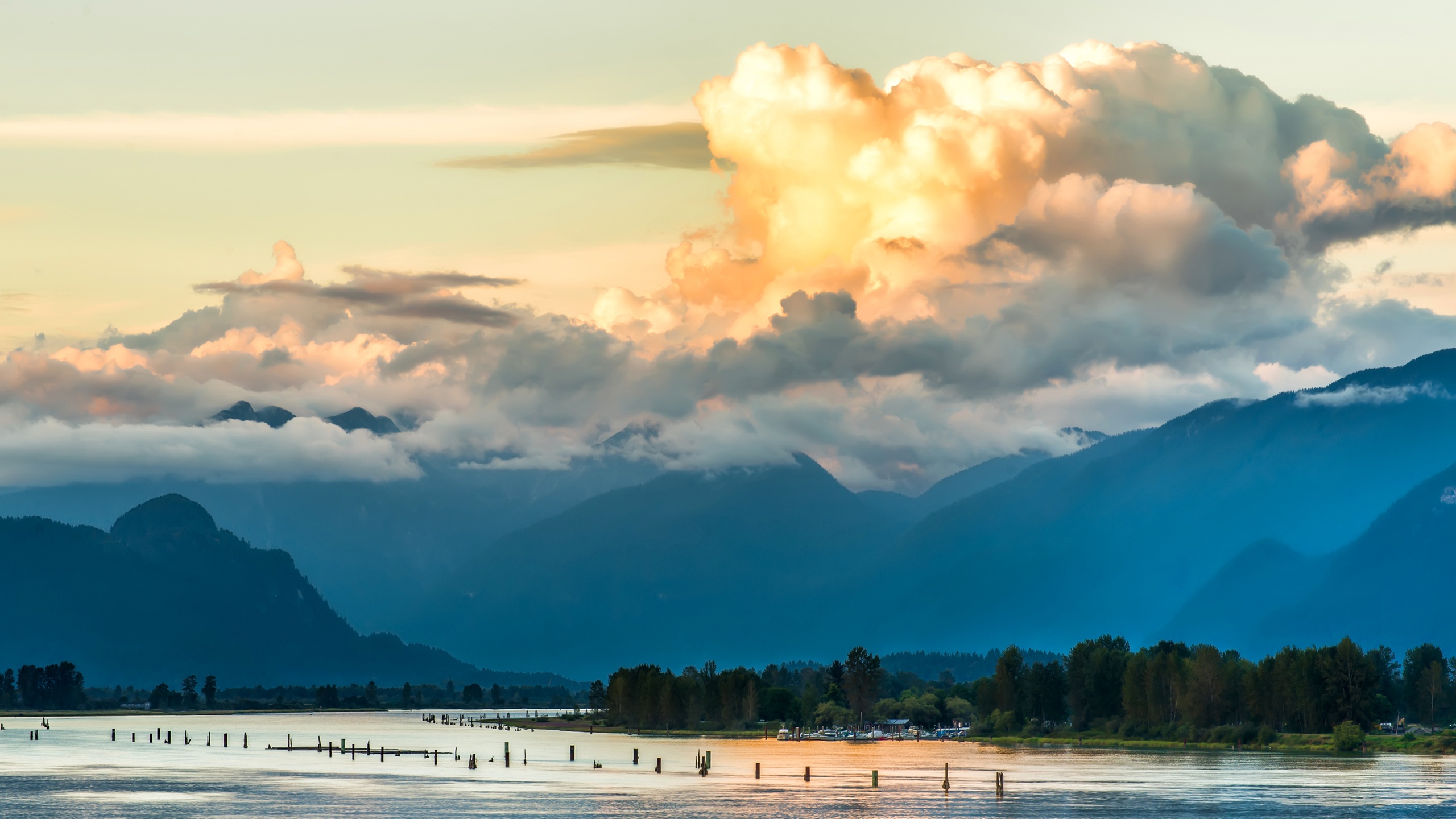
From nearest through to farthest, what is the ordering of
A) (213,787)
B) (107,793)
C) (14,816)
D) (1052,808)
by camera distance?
1. (14,816)
2. (1052,808)
3. (107,793)
4. (213,787)

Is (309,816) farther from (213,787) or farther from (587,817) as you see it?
(213,787)

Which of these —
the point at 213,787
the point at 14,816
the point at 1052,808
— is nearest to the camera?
the point at 14,816

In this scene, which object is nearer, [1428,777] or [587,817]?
[587,817]

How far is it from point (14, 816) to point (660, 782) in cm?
7390

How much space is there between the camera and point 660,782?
19625 cm

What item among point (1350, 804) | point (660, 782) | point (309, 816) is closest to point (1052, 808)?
point (1350, 804)

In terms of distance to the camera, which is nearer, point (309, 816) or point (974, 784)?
point (309, 816)

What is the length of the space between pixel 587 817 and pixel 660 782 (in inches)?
1842

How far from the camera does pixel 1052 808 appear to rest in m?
159

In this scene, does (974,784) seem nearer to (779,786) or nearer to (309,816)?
(779,786)

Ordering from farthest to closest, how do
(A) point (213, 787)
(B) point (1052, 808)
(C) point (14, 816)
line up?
(A) point (213, 787), (B) point (1052, 808), (C) point (14, 816)

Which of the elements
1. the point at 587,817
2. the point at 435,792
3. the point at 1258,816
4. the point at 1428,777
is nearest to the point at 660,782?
the point at 435,792

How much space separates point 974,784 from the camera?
194500 mm

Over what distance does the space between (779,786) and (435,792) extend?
128 feet
